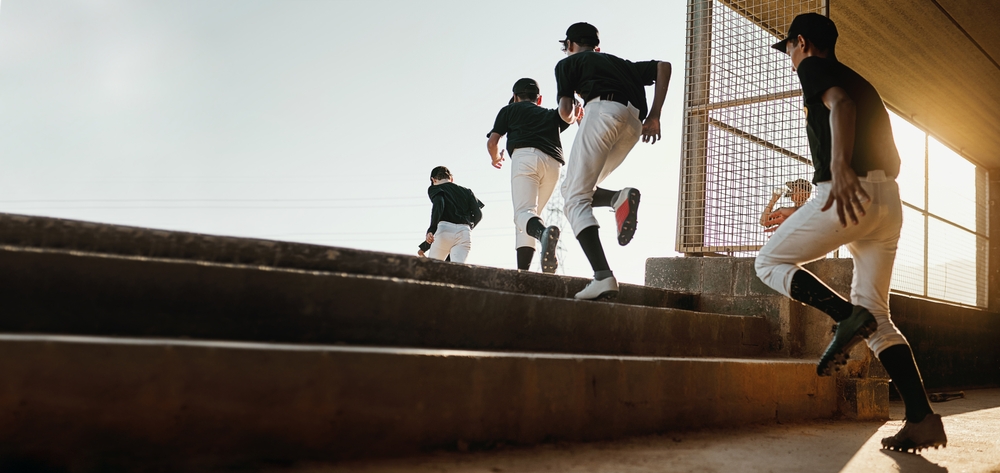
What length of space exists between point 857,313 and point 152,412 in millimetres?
2911

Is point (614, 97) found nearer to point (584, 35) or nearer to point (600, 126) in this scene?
point (600, 126)

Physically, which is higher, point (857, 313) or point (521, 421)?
point (857, 313)

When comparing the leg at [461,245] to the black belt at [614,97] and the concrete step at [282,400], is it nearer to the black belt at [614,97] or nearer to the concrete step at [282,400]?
the black belt at [614,97]

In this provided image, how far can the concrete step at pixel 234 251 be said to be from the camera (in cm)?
247

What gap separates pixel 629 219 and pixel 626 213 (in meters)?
0.04

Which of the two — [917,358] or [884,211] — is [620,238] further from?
[917,358]

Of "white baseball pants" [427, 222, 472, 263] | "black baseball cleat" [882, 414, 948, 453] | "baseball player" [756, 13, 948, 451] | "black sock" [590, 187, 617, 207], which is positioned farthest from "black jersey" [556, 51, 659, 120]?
"white baseball pants" [427, 222, 472, 263]

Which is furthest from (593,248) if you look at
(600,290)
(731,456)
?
(731,456)

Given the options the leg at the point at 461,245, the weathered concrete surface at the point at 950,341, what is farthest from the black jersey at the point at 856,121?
the leg at the point at 461,245

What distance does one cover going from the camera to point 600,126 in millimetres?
4410

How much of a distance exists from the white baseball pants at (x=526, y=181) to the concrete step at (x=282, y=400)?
301 centimetres

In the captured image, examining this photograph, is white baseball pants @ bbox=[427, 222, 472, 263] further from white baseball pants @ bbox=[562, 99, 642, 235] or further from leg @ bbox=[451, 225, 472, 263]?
white baseball pants @ bbox=[562, 99, 642, 235]

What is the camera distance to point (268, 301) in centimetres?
256

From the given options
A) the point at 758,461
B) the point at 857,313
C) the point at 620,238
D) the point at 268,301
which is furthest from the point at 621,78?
the point at 268,301
